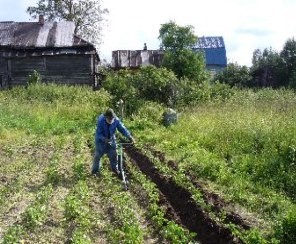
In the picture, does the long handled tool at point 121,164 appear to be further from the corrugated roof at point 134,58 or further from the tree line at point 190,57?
the corrugated roof at point 134,58

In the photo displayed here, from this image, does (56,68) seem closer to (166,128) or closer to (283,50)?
(166,128)

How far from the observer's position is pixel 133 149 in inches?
592

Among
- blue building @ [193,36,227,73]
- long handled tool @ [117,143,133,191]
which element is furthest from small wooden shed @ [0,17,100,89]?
blue building @ [193,36,227,73]

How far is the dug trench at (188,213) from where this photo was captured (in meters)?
7.34

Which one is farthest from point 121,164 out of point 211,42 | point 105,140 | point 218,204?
point 211,42

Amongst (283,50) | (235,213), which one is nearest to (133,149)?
(235,213)

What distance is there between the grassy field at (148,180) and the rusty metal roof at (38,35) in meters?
13.8

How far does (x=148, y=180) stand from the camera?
35.4 ft

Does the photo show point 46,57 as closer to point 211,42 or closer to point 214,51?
point 214,51

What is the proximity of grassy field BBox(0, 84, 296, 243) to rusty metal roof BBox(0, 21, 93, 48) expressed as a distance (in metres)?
13.8

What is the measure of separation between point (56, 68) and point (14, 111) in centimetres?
1161

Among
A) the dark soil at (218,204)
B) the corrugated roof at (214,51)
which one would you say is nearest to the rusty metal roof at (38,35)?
the dark soil at (218,204)

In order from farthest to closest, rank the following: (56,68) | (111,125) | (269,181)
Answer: (56,68) < (111,125) < (269,181)

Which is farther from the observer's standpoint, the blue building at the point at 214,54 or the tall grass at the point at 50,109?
the blue building at the point at 214,54
